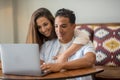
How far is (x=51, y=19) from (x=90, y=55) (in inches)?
18.2

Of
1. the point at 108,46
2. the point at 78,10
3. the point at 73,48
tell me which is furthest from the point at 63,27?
the point at 78,10

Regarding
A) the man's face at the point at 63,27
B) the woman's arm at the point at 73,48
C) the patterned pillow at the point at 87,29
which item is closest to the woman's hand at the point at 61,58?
the woman's arm at the point at 73,48

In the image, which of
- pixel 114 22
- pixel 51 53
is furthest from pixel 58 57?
pixel 114 22

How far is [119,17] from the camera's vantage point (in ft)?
9.33

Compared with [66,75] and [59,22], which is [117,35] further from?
[66,75]

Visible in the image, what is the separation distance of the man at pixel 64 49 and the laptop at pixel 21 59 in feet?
0.25

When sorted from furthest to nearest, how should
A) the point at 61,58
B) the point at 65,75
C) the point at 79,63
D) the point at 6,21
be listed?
the point at 6,21 → the point at 61,58 → the point at 79,63 → the point at 65,75

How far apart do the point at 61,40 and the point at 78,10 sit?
4.36 ft

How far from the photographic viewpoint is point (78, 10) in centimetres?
302

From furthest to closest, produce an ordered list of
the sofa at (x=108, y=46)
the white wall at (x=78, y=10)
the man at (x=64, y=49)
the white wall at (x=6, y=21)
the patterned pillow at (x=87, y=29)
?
the white wall at (x=6, y=21) → the white wall at (x=78, y=10) → the patterned pillow at (x=87, y=29) → the sofa at (x=108, y=46) → the man at (x=64, y=49)

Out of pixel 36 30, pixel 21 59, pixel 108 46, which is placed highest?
pixel 36 30

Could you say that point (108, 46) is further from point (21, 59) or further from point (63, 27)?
point (21, 59)

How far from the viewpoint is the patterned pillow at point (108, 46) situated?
2.58 m

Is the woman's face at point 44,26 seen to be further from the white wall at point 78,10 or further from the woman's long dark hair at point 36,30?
the white wall at point 78,10
